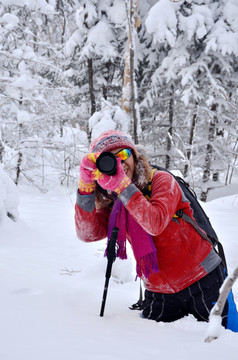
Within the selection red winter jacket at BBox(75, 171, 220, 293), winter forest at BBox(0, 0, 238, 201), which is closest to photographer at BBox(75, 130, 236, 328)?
red winter jacket at BBox(75, 171, 220, 293)

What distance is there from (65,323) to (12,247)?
2.48 m

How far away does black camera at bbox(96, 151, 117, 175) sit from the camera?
1.62 m

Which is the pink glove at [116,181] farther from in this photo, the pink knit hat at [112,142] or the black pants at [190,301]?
the black pants at [190,301]

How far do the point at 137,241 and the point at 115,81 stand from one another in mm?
13353

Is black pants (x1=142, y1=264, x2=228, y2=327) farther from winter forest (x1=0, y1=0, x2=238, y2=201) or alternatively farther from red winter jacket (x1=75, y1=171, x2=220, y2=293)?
winter forest (x1=0, y1=0, x2=238, y2=201)

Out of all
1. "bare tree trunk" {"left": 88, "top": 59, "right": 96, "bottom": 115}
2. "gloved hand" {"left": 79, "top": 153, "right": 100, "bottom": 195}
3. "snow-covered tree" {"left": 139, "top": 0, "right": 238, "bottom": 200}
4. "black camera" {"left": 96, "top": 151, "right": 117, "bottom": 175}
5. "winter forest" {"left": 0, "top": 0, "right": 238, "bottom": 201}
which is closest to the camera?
"black camera" {"left": 96, "top": 151, "right": 117, "bottom": 175}

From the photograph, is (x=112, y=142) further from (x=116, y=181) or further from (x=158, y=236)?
(x=158, y=236)

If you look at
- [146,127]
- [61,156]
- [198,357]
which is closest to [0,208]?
[198,357]

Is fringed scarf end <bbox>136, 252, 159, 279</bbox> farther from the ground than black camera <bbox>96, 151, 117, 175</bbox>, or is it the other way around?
black camera <bbox>96, 151, 117, 175</bbox>

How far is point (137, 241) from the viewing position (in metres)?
1.69

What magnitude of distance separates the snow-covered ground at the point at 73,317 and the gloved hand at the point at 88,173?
0.71m

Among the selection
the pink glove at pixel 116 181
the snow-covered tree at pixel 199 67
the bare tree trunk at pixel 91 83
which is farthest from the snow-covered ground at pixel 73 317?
the bare tree trunk at pixel 91 83

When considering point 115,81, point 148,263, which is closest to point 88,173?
point 148,263

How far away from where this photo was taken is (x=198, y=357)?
2.98 feet
